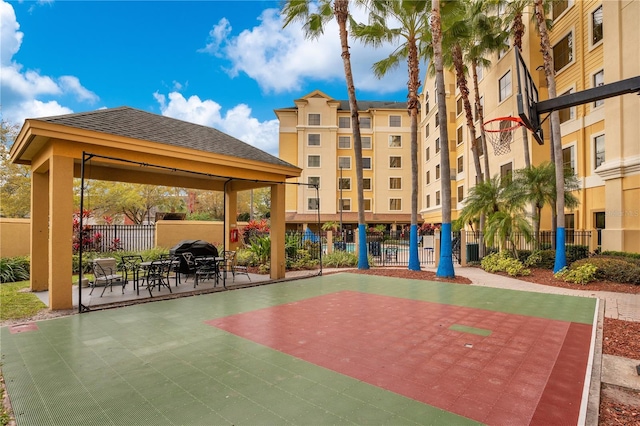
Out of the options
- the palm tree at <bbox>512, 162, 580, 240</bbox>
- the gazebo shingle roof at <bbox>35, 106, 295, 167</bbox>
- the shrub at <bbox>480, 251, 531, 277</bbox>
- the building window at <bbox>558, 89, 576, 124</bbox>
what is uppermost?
the building window at <bbox>558, 89, 576, 124</bbox>

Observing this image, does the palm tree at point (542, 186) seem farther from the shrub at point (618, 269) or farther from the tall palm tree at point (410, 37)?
the tall palm tree at point (410, 37)

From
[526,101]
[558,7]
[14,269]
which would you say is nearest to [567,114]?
[558,7]

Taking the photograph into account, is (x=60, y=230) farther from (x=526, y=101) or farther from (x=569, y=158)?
(x=569, y=158)

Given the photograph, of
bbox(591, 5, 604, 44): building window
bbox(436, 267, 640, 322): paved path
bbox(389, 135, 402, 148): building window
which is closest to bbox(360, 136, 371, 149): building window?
bbox(389, 135, 402, 148): building window

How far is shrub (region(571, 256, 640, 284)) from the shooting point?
11.3m

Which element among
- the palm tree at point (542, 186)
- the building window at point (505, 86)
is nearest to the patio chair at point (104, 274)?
the palm tree at point (542, 186)

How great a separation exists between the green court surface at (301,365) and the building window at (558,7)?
18688mm

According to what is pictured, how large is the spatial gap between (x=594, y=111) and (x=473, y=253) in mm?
9028

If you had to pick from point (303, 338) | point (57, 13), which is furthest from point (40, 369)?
point (57, 13)

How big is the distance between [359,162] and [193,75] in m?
19.4

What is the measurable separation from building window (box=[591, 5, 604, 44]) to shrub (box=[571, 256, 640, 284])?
11317 mm

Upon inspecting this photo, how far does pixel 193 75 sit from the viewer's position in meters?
27.9

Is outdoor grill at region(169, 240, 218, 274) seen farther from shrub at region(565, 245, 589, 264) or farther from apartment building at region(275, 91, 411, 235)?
apartment building at region(275, 91, 411, 235)

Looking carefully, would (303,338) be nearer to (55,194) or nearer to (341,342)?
(341,342)
